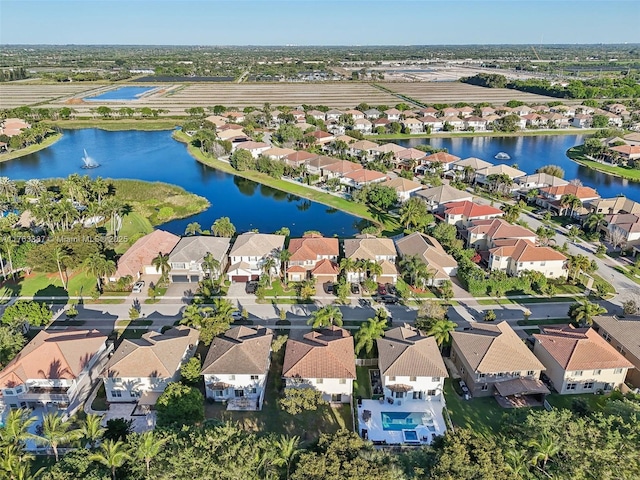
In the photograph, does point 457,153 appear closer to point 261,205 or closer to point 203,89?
point 261,205

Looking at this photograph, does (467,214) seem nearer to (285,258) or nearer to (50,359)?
(285,258)

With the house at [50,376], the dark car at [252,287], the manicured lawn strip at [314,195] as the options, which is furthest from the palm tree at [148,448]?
the manicured lawn strip at [314,195]

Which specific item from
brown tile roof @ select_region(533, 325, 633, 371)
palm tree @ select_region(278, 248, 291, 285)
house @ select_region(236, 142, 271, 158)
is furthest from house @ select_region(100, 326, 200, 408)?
house @ select_region(236, 142, 271, 158)

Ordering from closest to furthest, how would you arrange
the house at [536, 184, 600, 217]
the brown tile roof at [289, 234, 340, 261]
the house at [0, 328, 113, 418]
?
1. the house at [0, 328, 113, 418]
2. the brown tile roof at [289, 234, 340, 261]
3. the house at [536, 184, 600, 217]

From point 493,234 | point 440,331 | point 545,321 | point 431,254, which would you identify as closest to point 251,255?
point 431,254

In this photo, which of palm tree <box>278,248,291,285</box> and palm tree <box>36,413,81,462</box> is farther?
palm tree <box>278,248,291,285</box>

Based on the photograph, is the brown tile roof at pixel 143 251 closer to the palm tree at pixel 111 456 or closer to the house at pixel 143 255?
the house at pixel 143 255

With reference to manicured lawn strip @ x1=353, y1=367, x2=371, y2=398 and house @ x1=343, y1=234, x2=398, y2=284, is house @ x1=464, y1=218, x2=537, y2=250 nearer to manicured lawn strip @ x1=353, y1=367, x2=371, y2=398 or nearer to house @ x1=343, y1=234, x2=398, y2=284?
house @ x1=343, y1=234, x2=398, y2=284
